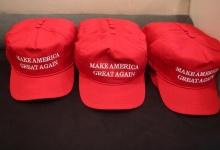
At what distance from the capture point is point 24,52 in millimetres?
700

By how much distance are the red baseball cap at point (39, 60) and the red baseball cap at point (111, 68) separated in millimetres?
60

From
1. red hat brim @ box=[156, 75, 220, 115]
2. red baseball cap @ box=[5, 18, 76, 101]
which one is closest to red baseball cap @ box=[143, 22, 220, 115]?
red hat brim @ box=[156, 75, 220, 115]

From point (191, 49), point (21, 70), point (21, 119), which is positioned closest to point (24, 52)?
point (21, 70)

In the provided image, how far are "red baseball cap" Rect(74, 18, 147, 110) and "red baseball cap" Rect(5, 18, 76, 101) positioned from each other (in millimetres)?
60

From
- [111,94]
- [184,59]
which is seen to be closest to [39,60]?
[111,94]

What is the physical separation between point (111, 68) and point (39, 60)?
0.83ft

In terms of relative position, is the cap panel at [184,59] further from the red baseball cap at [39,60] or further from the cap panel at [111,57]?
the red baseball cap at [39,60]

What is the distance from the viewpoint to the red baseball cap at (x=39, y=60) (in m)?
0.70

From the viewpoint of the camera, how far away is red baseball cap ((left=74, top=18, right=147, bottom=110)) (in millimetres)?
694

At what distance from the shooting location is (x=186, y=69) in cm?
71

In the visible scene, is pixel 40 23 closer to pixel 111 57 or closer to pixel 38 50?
pixel 38 50

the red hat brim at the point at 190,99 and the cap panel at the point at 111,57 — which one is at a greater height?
the cap panel at the point at 111,57

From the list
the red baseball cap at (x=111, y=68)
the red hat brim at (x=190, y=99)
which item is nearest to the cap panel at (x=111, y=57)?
the red baseball cap at (x=111, y=68)

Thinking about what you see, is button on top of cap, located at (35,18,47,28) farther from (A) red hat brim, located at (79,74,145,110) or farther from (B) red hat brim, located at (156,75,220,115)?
(B) red hat brim, located at (156,75,220,115)
